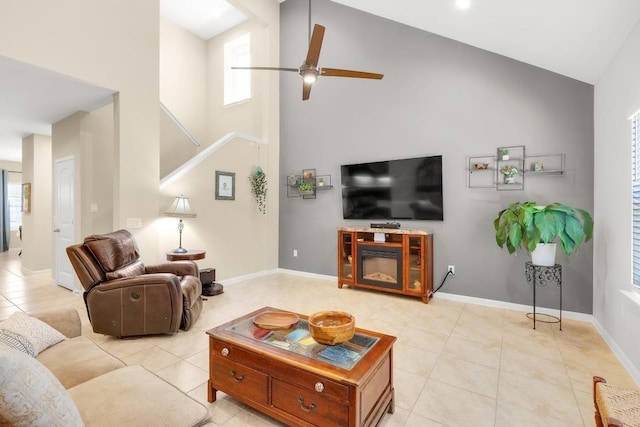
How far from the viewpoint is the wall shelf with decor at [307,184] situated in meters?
5.46

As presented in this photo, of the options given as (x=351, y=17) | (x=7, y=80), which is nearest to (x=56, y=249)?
(x=7, y=80)

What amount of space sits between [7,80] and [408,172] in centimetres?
488

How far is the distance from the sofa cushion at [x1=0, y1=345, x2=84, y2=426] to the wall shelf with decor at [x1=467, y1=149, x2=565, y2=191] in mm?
4348

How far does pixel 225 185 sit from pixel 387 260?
2.87 metres

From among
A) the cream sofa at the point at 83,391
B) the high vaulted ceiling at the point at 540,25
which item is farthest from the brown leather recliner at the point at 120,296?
the high vaulted ceiling at the point at 540,25

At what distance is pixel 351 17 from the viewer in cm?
518

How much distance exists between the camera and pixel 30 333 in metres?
1.68

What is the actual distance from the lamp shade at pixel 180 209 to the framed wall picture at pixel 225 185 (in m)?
0.81

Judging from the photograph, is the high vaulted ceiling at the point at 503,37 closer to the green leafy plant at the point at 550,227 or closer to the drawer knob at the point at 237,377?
the green leafy plant at the point at 550,227

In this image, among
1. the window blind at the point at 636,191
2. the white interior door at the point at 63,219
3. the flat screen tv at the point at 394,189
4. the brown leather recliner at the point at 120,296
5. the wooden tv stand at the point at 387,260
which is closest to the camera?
the window blind at the point at 636,191

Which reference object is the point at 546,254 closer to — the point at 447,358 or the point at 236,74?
the point at 447,358

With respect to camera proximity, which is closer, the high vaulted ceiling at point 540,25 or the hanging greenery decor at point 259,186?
the high vaulted ceiling at point 540,25

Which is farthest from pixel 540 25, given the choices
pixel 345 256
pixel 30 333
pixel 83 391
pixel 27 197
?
pixel 27 197

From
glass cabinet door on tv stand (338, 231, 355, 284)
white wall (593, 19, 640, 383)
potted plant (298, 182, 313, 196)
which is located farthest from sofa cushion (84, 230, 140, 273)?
white wall (593, 19, 640, 383)
